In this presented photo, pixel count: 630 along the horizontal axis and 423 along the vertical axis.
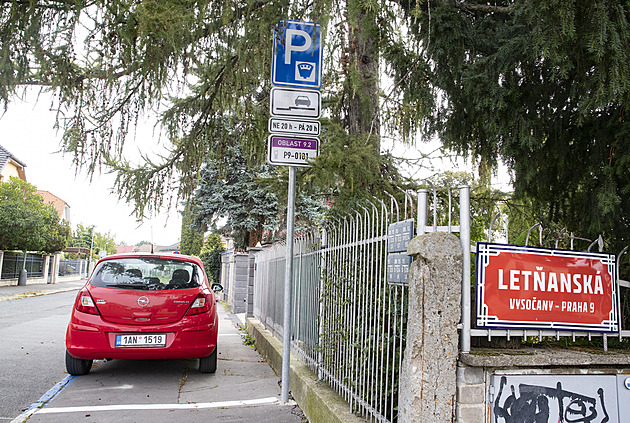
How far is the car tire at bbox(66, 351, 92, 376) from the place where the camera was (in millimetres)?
6180

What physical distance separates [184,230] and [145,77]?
45.2m

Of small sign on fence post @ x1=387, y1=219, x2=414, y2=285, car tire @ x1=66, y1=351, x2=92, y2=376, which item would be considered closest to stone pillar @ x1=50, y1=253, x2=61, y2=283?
car tire @ x1=66, y1=351, x2=92, y2=376

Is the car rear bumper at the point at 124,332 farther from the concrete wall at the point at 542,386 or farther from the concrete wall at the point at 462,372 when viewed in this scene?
the concrete wall at the point at 542,386

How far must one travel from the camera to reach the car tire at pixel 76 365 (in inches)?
243

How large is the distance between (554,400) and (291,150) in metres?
3.36

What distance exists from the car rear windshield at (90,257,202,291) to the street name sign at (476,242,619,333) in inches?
176

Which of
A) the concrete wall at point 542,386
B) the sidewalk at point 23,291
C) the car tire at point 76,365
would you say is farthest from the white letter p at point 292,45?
Answer: the sidewalk at point 23,291

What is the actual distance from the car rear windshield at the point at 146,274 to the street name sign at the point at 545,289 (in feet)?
14.7

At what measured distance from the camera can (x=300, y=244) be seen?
6.18m

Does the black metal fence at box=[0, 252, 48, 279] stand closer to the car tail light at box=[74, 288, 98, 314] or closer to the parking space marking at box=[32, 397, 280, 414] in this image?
the car tail light at box=[74, 288, 98, 314]

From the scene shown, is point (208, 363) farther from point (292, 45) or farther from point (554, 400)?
point (554, 400)

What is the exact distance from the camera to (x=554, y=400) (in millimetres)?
2893

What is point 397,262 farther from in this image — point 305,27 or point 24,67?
point 24,67

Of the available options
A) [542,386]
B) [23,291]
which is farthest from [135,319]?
[23,291]
